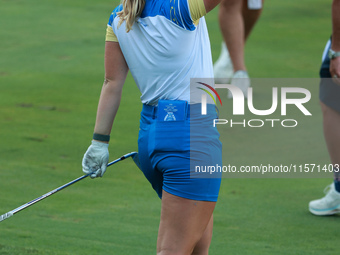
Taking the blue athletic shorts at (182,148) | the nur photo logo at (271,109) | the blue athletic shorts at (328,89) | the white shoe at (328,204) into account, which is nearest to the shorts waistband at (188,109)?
the blue athletic shorts at (182,148)

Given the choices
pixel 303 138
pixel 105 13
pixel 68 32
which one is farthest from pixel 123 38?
pixel 105 13

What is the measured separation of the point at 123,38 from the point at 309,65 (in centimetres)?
553

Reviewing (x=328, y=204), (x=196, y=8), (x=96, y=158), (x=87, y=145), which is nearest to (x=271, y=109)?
(x=87, y=145)

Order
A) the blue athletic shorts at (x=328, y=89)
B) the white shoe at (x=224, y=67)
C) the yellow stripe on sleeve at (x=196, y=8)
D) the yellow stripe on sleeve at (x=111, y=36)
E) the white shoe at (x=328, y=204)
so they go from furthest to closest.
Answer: the white shoe at (x=224, y=67) < the white shoe at (x=328, y=204) < the blue athletic shorts at (x=328, y=89) < the yellow stripe on sleeve at (x=111, y=36) < the yellow stripe on sleeve at (x=196, y=8)

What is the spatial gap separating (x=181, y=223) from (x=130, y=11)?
845mm

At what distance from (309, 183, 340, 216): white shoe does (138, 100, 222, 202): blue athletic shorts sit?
191cm

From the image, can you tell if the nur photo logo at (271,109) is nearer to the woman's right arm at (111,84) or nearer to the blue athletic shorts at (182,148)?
the woman's right arm at (111,84)

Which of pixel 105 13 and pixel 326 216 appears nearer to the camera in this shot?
pixel 326 216

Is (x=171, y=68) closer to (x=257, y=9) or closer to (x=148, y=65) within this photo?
(x=148, y=65)

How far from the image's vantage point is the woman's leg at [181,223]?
271cm

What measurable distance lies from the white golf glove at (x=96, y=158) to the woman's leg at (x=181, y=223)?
1.45 feet

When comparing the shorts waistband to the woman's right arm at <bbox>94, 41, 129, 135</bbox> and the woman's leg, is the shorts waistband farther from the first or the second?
the woman's leg

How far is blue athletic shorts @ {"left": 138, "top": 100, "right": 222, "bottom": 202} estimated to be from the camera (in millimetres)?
2715

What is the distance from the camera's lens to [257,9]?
7609 mm
